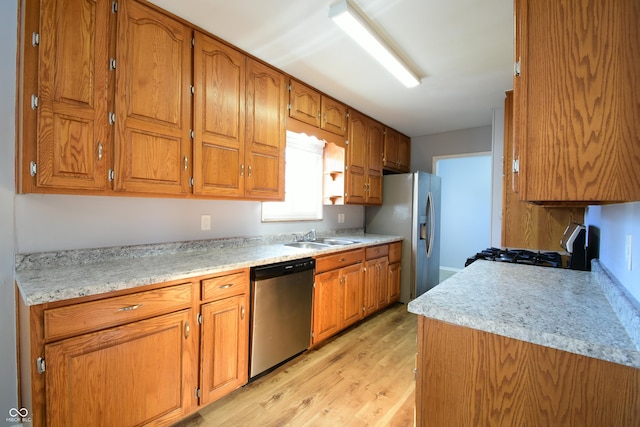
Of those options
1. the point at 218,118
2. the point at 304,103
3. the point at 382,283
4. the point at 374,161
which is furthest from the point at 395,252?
the point at 218,118

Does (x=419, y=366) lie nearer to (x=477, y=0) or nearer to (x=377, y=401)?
(x=377, y=401)

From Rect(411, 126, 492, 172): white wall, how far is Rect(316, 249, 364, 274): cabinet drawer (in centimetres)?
227

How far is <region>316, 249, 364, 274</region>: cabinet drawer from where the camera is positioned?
2.48 meters

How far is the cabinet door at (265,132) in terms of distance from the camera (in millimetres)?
2236

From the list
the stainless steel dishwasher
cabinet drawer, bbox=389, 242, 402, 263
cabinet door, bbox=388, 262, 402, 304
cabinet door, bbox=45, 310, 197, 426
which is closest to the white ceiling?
the stainless steel dishwasher

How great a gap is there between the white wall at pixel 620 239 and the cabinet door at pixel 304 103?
7.33ft

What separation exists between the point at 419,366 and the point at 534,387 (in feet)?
1.12

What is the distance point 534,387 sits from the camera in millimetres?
860

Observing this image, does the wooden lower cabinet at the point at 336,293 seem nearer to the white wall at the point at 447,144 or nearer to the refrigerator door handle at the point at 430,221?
the refrigerator door handle at the point at 430,221

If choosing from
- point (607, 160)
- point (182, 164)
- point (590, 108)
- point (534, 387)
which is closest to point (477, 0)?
point (590, 108)

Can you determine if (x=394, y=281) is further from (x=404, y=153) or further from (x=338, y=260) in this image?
(x=404, y=153)

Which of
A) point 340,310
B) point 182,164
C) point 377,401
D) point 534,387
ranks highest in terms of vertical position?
point 182,164

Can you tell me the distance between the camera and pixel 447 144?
4277 mm

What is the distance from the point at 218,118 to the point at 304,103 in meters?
0.96
